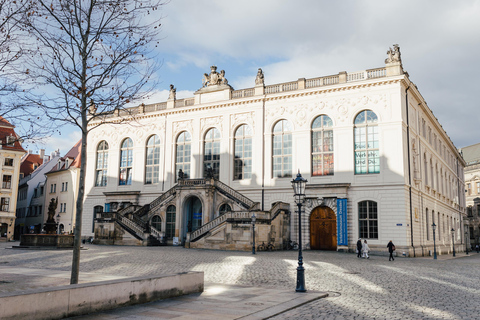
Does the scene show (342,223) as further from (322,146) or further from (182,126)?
(182,126)

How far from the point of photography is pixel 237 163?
3991cm

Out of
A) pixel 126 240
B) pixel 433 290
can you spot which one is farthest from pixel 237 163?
pixel 433 290

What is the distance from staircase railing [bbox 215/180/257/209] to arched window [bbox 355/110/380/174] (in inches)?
360

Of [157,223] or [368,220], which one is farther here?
[157,223]

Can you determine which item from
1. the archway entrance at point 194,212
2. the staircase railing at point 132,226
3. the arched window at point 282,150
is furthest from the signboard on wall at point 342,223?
the staircase railing at point 132,226

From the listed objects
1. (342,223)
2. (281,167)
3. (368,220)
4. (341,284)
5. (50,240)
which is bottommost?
(341,284)

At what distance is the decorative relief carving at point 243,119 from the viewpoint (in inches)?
1559

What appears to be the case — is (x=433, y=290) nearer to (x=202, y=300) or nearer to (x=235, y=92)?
(x=202, y=300)

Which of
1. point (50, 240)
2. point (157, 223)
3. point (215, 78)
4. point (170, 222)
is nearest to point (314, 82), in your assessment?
point (215, 78)

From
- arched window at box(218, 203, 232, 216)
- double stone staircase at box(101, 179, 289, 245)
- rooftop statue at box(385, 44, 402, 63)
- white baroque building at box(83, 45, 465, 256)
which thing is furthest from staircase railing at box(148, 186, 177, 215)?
rooftop statue at box(385, 44, 402, 63)

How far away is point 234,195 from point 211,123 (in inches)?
337

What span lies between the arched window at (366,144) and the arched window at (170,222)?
16.5 m

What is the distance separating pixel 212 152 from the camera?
4119 centimetres

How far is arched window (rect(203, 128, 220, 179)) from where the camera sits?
40.8 m
